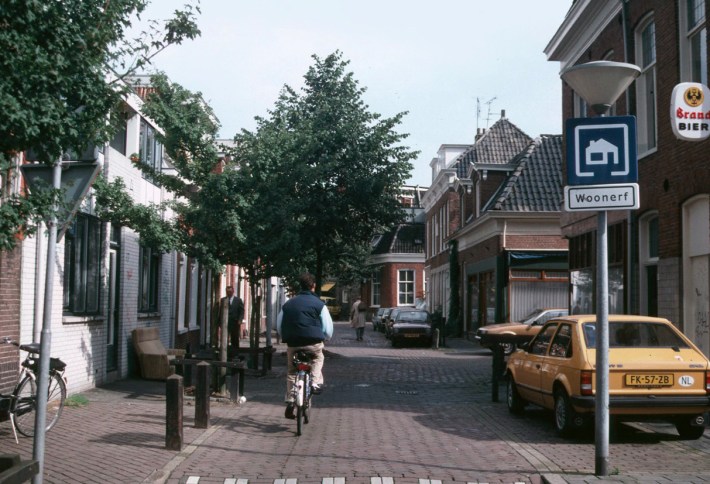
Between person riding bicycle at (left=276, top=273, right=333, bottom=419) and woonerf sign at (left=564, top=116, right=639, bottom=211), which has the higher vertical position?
woonerf sign at (left=564, top=116, right=639, bottom=211)

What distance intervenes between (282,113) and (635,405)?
1280cm

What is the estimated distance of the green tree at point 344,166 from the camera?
24828 mm

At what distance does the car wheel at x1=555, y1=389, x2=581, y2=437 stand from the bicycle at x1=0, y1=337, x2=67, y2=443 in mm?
5899

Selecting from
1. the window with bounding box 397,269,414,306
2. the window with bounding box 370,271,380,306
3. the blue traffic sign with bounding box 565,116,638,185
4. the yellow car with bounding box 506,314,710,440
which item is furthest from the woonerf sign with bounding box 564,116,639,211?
the window with bounding box 370,271,380,306

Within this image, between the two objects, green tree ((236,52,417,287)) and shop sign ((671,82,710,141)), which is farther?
green tree ((236,52,417,287))

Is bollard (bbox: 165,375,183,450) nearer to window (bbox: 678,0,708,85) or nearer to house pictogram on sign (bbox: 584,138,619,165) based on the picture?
house pictogram on sign (bbox: 584,138,619,165)

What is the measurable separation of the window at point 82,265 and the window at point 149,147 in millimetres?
3158

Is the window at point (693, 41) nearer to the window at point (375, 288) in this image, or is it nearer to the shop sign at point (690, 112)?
the shop sign at point (690, 112)

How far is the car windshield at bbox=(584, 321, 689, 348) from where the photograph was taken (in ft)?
33.2

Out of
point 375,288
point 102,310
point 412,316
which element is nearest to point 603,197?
point 102,310

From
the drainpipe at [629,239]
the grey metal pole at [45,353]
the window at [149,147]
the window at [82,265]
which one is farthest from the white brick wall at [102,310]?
the drainpipe at [629,239]

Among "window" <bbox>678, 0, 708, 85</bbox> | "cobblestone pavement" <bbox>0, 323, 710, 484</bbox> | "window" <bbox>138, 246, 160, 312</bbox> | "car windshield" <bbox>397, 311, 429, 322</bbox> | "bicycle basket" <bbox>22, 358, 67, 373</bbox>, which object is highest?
"window" <bbox>678, 0, 708, 85</bbox>

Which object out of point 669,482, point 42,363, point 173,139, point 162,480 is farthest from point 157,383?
point 669,482

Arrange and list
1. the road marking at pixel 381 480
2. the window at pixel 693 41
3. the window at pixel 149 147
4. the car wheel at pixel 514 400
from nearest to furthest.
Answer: the road marking at pixel 381 480, the car wheel at pixel 514 400, the window at pixel 693 41, the window at pixel 149 147
